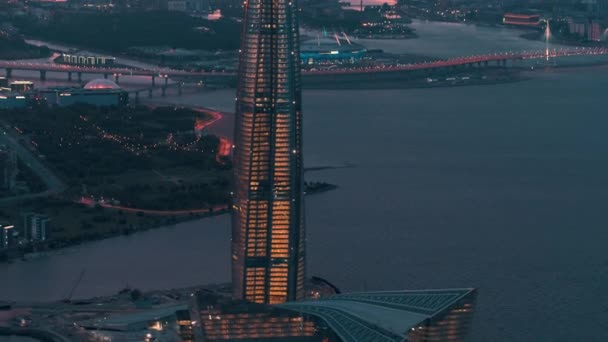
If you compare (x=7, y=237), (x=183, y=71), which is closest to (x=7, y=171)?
(x=7, y=237)

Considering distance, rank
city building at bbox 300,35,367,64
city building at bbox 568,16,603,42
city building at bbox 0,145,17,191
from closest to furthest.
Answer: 1. city building at bbox 0,145,17,191
2. city building at bbox 300,35,367,64
3. city building at bbox 568,16,603,42

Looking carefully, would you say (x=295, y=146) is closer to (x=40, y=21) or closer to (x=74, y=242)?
(x=74, y=242)

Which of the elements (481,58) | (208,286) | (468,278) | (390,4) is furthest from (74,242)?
(390,4)

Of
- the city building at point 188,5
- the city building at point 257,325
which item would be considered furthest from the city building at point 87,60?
the city building at point 257,325

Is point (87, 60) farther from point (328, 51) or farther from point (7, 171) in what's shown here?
point (7, 171)

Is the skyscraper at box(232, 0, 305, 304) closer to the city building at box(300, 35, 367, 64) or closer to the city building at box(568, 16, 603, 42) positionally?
the city building at box(300, 35, 367, 64)

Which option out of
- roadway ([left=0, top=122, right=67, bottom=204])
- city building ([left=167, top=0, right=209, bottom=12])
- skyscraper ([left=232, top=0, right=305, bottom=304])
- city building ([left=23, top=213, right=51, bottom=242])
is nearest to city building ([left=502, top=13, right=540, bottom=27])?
city building ([left=167, top=0, right=209, bottom=12])
